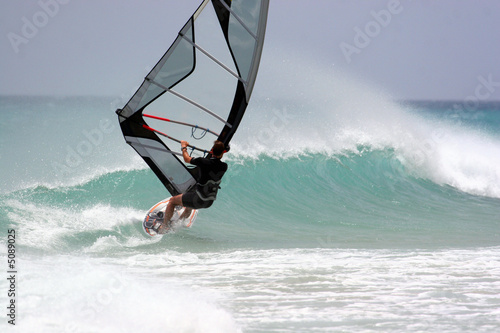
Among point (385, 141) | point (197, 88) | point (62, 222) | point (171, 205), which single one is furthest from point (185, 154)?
point (385, 141)

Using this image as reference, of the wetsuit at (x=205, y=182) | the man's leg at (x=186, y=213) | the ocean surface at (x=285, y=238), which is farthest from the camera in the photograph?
the man's leg at (x=186, y=213)

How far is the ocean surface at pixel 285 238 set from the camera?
12.6ft

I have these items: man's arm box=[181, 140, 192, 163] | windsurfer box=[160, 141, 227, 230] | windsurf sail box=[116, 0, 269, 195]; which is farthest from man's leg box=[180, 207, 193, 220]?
man's arm box=[181, 140, 192, 163]

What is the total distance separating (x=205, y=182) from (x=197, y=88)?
107cm

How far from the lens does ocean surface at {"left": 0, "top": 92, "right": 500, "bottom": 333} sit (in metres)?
3.85

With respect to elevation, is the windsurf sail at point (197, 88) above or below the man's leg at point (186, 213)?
above

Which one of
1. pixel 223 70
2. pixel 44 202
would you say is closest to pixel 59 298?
pixel 223 70

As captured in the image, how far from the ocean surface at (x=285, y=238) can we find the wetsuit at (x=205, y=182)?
649mm

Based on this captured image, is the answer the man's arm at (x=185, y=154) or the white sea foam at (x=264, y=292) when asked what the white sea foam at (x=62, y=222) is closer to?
the white sea foam at (x=264, y=292)

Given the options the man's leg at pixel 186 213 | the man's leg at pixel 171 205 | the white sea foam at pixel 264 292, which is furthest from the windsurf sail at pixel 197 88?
the white sea foam at pixel 264 292

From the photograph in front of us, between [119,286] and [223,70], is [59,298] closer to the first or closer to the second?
[119,286]

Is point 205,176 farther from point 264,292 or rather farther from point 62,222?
point 62,222

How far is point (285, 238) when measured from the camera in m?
6.93

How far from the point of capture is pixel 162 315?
12.2 feet
